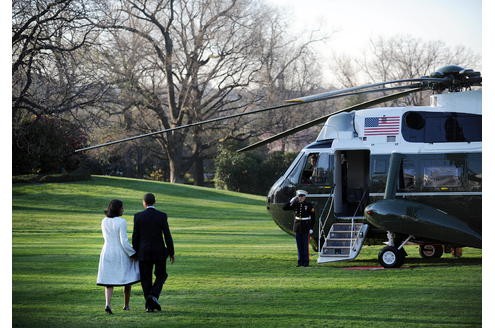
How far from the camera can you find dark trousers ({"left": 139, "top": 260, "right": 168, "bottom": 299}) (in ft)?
34.6

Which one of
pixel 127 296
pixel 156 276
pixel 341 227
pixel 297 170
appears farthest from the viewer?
pixel 297 170

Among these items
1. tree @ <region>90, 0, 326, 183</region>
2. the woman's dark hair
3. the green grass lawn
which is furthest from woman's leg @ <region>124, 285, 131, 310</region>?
tree @ <region>90, 0, 326, 183</region>

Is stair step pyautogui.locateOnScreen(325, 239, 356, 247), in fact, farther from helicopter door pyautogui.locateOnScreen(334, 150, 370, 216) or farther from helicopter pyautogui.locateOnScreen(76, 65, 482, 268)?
helicopter door pyautogui.locateOnScreen(334, 150, 370, 216)

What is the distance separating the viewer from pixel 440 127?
14.8 meters

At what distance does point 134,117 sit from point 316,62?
9687 mm

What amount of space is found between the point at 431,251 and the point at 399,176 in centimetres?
228

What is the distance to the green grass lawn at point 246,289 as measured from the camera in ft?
33.9

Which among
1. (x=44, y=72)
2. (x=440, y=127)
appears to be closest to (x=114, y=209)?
(x=440, y=127)

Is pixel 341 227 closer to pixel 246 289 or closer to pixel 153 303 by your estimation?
pixel 246 289

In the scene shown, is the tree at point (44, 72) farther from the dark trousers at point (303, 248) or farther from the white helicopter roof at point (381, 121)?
the dark trousers at point (303, 248)

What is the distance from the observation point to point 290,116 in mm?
43281

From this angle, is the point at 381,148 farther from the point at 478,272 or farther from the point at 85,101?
the point at 85,101

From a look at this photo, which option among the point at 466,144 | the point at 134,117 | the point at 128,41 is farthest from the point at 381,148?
the point at 134,117

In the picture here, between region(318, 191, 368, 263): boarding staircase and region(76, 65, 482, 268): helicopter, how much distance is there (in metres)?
0.02
